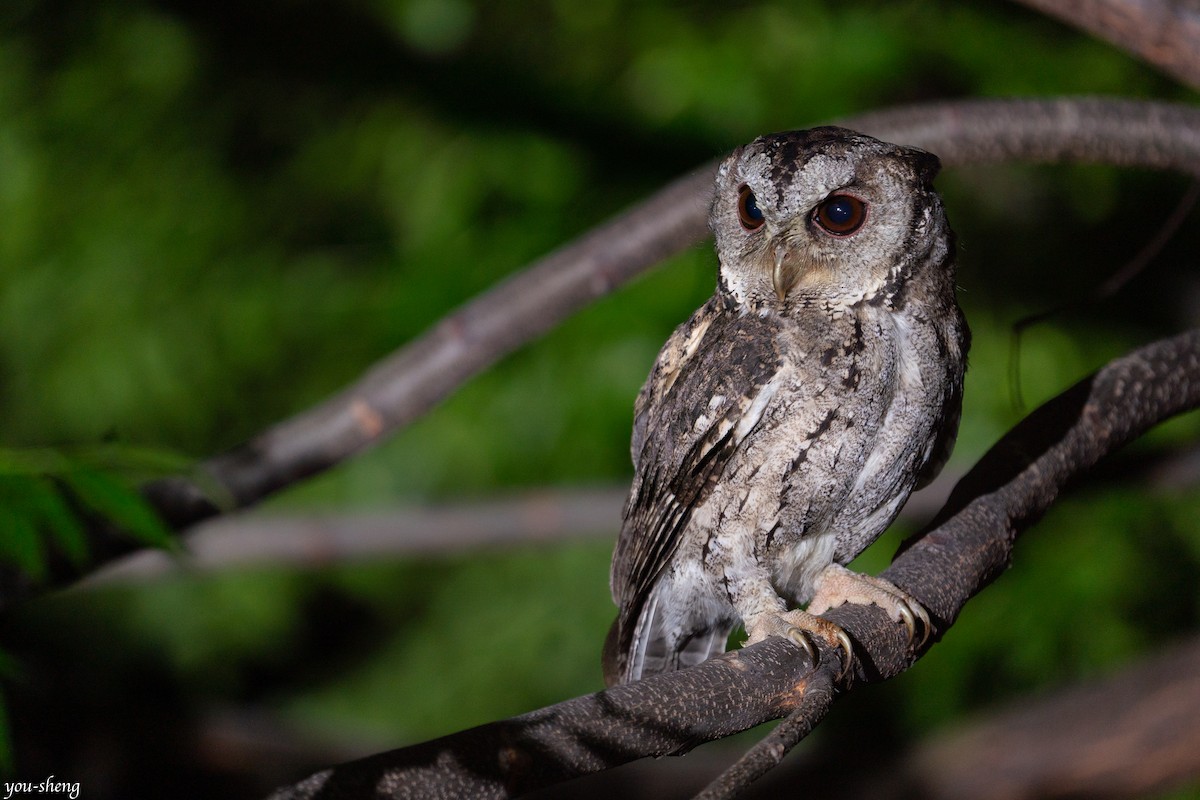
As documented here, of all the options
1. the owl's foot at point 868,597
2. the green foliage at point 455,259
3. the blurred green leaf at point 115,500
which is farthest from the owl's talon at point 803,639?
the green foliage at point 455,259

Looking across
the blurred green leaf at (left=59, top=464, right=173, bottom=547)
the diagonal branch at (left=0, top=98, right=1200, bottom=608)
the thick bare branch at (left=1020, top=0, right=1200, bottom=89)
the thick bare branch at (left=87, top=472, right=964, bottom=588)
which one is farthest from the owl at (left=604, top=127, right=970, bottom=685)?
the thick bare branch at (left=87, top=472, right=964, bottom=588)

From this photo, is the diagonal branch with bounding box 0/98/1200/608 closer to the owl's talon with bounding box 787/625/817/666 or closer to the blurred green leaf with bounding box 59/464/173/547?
the blurred green leaf with bounding box 59/464/173/547

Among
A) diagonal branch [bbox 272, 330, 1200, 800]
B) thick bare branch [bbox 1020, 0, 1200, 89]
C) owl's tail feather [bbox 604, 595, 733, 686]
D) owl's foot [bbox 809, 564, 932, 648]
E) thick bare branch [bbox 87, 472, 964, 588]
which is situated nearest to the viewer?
diagonal branch [bbox 272, 330, 1200, 800]

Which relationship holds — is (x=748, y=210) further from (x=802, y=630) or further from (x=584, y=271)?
(x=584, y=271)

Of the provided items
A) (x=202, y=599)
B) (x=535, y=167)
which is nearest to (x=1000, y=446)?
(x=535, y=167)

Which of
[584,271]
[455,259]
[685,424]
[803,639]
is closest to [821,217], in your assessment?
[685,424]

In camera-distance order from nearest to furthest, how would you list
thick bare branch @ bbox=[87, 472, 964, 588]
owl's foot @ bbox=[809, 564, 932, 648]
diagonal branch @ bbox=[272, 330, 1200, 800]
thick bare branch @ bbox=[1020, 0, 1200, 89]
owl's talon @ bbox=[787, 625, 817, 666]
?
diagonal branch @ bbox=[272, 330, 1200, 800] < owl's talon @ bbox=[787, 625, 817, 666] < owl's foot @ bbox=[809, 564, 932, 648] < thick bare branch @ bbox=[1020, 0, 1200, 89] < thick bare branch @ bbox=[87, 472, 964, 588]

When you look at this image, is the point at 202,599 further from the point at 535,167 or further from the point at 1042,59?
the point at 1042,59
